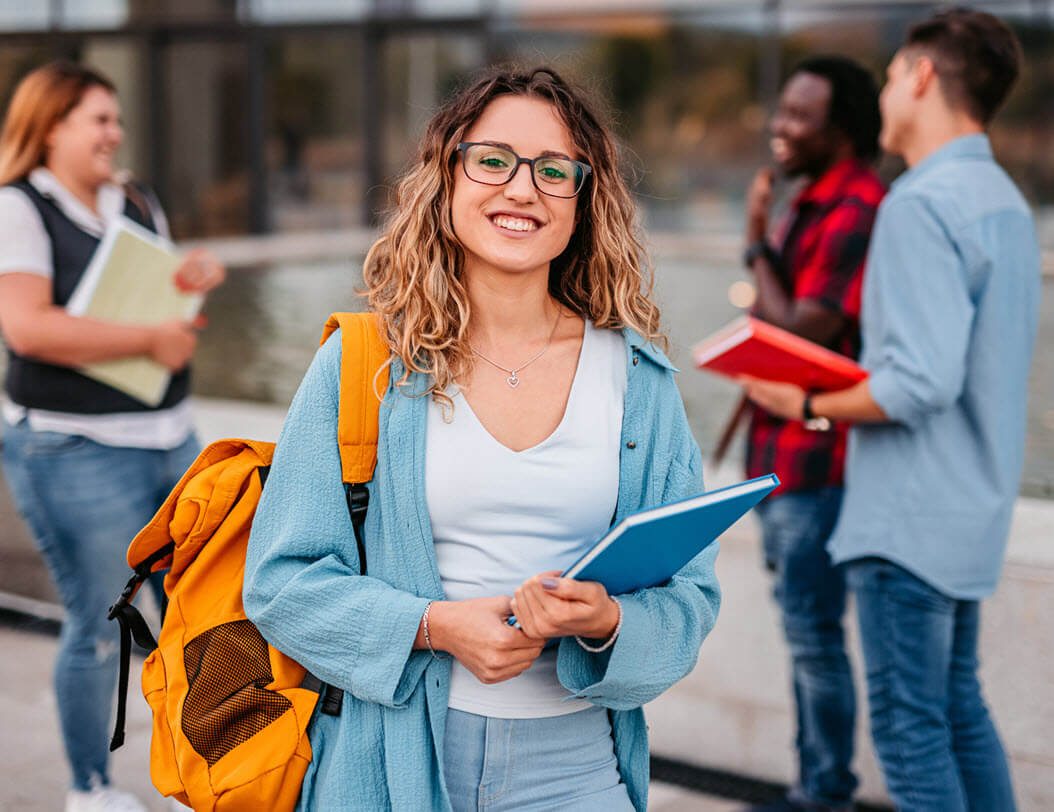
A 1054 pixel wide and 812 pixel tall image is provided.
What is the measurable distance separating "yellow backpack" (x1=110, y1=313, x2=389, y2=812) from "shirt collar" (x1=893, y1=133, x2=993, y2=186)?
4.92ft

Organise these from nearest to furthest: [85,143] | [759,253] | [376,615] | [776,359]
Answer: [376,615] → [776,359] → [85,143] → [759,253]

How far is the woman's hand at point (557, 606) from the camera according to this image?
5.40 ft

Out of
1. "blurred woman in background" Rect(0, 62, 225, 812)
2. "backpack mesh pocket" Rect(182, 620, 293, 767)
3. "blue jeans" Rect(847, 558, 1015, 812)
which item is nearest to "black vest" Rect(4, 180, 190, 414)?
"blurred woman in background" Rect(0, 62, 225, 812)

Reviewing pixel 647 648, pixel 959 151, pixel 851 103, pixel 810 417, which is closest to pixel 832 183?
pixel 851 103

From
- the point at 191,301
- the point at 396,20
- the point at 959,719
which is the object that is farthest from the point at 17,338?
the point at 396,20

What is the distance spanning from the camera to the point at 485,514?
5.99ft

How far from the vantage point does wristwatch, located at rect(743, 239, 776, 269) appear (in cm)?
344

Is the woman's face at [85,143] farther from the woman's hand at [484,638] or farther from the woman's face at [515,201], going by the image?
the woman's hand at [484,638]

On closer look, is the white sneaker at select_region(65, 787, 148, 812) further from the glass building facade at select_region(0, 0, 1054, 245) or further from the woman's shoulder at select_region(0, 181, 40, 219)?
the glass building facade at select_region(0, 0, 1054, 245)

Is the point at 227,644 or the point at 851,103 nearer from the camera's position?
the point at 227,644

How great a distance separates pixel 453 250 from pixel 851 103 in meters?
1.83

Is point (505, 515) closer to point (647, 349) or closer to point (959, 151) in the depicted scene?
point (647, 349)

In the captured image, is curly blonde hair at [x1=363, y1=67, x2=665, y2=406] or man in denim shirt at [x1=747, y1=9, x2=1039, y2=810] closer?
curly blonde hair at [x1=363, y1=67, x2=665, y2=406]

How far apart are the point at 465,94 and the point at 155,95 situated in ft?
57.8
